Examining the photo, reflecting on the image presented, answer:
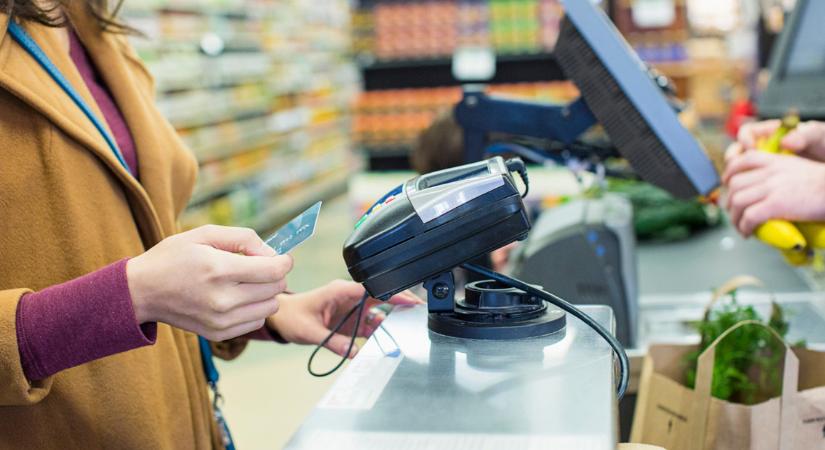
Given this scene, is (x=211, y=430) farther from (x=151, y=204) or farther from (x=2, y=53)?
(x=2, y=53)

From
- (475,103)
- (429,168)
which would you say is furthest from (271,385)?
(475,103)

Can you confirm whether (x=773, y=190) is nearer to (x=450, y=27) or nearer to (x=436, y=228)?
(x=436, y=228)

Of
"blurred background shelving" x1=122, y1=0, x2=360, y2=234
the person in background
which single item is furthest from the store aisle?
the person in background

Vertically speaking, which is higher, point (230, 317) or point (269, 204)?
point (230, 317)

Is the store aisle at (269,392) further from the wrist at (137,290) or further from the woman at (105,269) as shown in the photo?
the wrist at (137,290)

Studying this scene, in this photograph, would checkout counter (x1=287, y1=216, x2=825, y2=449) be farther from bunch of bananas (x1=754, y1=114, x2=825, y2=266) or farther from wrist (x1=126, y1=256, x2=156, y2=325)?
bunch of bananas (x1=754, y1=114, x2=825, y2=266)

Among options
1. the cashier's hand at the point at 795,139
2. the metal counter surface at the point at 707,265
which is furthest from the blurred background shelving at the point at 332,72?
the cashier's hand at the point at 795,139

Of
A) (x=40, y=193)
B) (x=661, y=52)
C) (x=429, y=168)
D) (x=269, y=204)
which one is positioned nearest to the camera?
(x=40, y=193)

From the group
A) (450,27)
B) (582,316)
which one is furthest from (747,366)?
(450,27)

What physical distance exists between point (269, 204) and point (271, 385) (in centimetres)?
485

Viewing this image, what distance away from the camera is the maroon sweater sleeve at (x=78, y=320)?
100 centimetres

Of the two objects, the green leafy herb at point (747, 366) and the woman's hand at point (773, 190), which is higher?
the woman's hand at point (773, 190)

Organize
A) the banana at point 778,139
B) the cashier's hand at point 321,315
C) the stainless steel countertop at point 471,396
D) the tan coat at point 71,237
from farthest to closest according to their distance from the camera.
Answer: the banana at point 778,139
the cashier's hand at point 321,315
the tan coat at point 71,237
the stainless steel countertop at point 471,396

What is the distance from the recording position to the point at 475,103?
2.06 m
